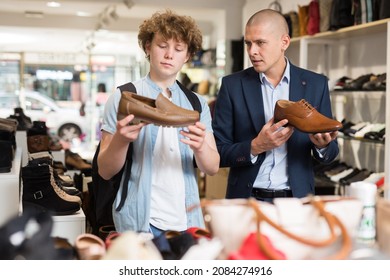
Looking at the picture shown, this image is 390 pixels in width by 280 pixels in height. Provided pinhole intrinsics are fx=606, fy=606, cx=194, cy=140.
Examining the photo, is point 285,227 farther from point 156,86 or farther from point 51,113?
point 51,113

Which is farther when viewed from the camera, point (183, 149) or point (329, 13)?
point (329, 13)

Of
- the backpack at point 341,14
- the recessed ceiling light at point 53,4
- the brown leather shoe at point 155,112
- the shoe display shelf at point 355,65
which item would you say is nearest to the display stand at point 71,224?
the brown leather shoe at point 155,112

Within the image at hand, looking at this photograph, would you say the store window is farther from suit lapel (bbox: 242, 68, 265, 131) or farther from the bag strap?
the bag strap

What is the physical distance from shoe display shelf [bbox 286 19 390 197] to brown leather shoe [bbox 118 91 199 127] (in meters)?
3.21

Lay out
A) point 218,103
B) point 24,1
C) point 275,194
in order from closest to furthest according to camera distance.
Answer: point 275,194 → point 218,103 → point 24,1

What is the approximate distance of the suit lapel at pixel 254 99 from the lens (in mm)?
2768

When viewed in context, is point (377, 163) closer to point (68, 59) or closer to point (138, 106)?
point (138, 106)

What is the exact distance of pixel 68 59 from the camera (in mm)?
14977

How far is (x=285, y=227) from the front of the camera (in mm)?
1406

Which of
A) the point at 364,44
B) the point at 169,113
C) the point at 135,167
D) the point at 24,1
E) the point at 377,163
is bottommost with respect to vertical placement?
the point at 377,163

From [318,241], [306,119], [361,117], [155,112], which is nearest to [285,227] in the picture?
[318,241]

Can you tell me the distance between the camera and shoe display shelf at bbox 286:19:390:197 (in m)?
5.33

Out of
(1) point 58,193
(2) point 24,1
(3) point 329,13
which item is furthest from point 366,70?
(2) point 24,1
